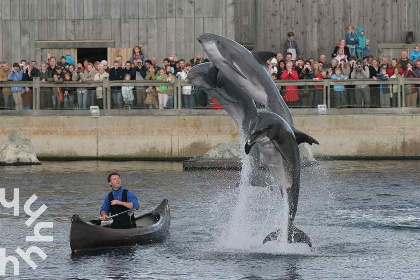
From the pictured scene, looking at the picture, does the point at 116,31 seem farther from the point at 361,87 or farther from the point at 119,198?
the point at 119,198

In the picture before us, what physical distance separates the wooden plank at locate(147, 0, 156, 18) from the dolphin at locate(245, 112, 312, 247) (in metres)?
23.5

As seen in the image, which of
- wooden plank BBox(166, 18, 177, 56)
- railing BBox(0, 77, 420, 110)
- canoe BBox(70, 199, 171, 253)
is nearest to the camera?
canoe BBox(70, 199, 171, 253)

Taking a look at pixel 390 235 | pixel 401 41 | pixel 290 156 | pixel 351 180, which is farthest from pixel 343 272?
pixel 401 41

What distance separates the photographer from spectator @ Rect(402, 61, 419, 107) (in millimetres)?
42966

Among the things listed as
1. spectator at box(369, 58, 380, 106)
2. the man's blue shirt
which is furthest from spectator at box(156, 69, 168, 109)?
the man's blue shirt

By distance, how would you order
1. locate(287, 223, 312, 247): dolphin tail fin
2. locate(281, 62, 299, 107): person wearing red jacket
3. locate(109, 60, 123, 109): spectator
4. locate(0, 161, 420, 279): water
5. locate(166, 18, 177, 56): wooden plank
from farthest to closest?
locate(166, 18, 177, 56): wooden plank < locate(109, 60, 123, 109): spectator < locate(281, 62, 299, 107): person wearing red jacket < locate(287, 223, 312, 247): dolphin tail fin < locate(0, 161, 420, 279): water

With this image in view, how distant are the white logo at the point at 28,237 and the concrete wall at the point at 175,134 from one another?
24.4 feet

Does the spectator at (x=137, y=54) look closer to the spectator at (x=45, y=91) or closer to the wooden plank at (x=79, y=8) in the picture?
the spectator at (x=45, y=91)

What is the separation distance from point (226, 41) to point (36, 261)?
18.6ft

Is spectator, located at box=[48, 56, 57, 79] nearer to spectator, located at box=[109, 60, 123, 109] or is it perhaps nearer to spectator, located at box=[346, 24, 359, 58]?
spectator, located at box=[109, 60, 123, 109]

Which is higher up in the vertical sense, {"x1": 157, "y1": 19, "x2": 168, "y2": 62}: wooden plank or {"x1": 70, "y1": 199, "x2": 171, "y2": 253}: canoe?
{"x1": 157, "y1": 19, "x2": 168, "y2": 62}: wooden plank

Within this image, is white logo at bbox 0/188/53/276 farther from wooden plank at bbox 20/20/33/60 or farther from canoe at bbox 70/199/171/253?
wooden plank at bbox 20/20/33/60

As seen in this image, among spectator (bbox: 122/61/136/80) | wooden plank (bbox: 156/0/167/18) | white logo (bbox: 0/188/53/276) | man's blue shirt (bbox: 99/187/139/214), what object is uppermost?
wooden plank (bbox: 156/0/167/18)

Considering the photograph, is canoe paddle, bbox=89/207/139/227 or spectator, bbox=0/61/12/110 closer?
canoe paddle, bbox=89/207/139/227
